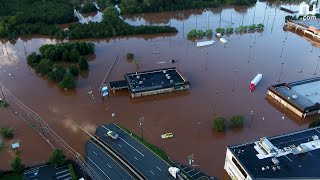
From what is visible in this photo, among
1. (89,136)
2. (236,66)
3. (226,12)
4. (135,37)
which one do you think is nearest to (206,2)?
(226,12)

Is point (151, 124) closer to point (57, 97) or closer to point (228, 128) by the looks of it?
point (228, 128)

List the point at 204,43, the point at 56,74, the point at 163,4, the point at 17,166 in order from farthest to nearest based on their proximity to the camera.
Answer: the point at 163,4
the point at 204,43
the point at 56,74
the point at 17,166

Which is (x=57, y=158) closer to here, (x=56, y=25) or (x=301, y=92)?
(x=301, y=92)

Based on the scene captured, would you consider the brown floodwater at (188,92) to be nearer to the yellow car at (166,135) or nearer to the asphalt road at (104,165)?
the yellow car at (166,135)

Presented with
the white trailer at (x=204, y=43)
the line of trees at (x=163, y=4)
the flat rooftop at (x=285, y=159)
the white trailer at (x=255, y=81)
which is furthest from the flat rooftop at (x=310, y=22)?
the flat rooftop at (x=285, y=159)

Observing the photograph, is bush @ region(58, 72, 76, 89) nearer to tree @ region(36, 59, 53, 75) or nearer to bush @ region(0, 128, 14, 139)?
tree @ region(36, 59, 53, 75)

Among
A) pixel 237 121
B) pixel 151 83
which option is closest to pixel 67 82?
pixel 151 83
